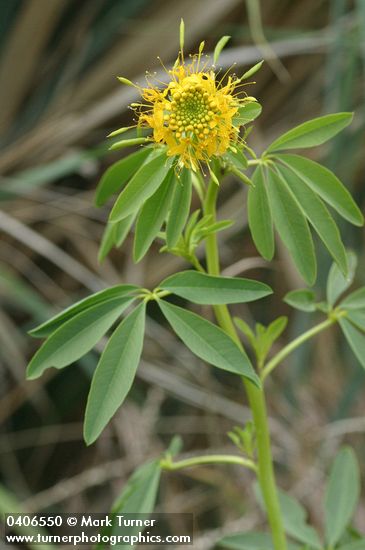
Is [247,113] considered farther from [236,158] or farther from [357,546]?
[357,546]

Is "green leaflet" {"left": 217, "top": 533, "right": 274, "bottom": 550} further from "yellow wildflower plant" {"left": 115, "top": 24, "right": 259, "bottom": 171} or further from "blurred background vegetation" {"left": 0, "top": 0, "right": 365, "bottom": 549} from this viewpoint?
"blurred background vegetation" {"left": 0, "top": 0, "right": 365, "bottom": 549}

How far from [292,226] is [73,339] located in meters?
0.16

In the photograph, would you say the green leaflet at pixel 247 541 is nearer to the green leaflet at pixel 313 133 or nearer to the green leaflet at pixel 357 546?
the green leaflet at pixel 357 546

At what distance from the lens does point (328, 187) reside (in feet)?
1.63

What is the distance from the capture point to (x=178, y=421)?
53.7 inches

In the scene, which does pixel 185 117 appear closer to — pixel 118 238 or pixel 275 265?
pixel 118 238

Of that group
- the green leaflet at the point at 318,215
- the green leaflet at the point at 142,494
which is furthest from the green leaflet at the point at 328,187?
the green leaflet at the point at 142,494

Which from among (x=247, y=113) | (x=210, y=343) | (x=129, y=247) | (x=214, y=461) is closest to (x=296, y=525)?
(x=214, y=461)

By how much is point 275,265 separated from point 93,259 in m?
0.33

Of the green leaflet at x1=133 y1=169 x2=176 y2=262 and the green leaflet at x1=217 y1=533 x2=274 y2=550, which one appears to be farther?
the green leaflet at x1=217 y1=533 x2=274 y2=550

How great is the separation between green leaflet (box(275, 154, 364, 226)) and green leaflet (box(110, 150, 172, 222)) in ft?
0.32

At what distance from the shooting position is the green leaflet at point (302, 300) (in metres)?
0.58

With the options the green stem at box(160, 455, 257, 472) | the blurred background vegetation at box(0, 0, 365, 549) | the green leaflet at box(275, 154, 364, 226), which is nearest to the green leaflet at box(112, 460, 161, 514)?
the green stem at box(160, 455, 257, 472)

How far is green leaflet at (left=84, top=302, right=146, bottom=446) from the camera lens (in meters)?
0.46
